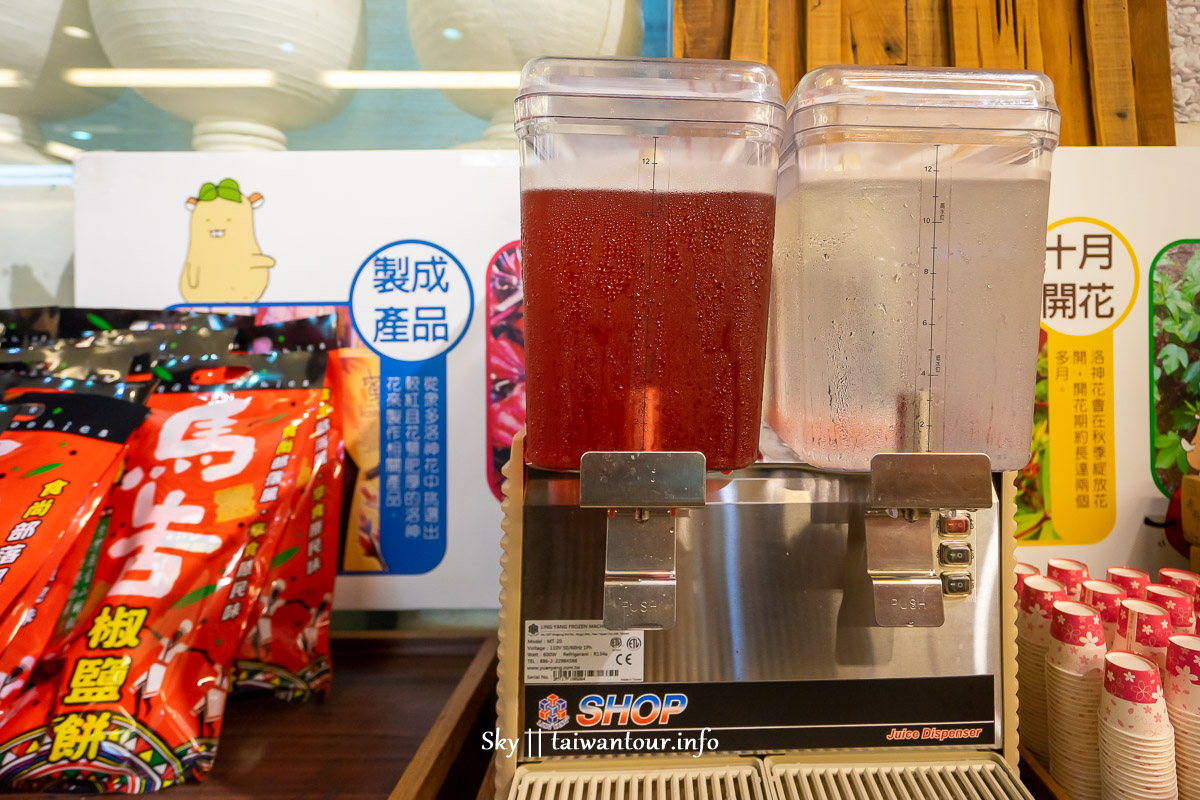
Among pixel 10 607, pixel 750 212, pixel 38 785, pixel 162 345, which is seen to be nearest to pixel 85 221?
pixel 162 345

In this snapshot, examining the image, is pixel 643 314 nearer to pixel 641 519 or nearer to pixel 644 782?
pixel 641 519

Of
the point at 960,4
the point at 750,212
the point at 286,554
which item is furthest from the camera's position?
the point at 960,4

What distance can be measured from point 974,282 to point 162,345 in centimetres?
125

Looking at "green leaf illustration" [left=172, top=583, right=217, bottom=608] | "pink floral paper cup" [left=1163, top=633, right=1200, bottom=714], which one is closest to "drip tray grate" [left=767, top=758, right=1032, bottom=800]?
"pink floral paper cup" [left=1163, top=633, right=1200, bottom=714]

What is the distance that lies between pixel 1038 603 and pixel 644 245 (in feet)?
2.61

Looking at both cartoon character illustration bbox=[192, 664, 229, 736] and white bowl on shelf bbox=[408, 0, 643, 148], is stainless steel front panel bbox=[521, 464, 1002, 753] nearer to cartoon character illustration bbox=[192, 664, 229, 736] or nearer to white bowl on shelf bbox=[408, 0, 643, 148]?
cartoon character illustration bbox=[192, 664, 229, 736]

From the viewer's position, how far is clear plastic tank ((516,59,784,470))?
0.63 metres

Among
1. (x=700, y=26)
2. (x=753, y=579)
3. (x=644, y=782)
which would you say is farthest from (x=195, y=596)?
(x=700, y=26)

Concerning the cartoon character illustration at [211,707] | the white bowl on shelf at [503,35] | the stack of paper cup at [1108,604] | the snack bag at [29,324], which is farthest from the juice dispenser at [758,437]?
the snack bag at [29,324]

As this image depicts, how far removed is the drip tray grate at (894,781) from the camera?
671 millimetres

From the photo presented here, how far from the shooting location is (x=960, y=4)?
49.8 inches

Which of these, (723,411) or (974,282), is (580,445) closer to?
(723,411)

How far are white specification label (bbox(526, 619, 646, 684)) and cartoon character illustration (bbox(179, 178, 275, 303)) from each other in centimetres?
97

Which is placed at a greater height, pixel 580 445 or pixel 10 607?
pixel 580 445
